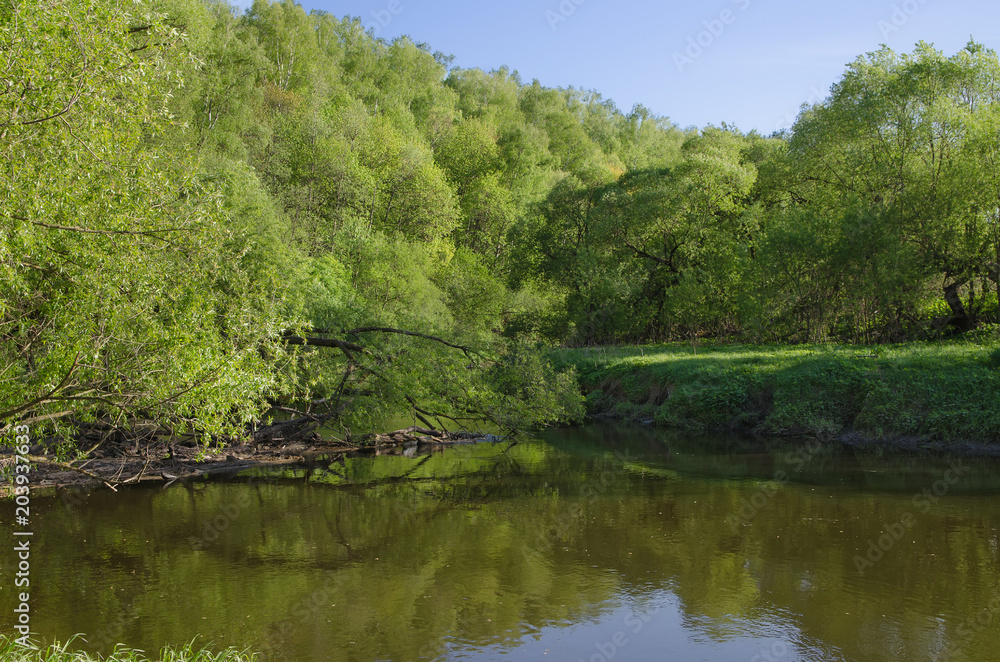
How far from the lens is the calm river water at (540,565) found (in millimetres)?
7930

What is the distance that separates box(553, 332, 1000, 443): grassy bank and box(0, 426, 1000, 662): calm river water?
303cm

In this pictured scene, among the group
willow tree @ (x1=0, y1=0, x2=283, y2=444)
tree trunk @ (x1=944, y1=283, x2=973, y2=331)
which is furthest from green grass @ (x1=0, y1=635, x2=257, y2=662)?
tree trunk @ (x1=944, y1=283, x2=973, y2=331)

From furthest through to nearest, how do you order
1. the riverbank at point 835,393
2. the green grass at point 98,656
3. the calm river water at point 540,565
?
the riverbank at point 835,393
the calm river water at point 540,565
the green grass at point 98,656

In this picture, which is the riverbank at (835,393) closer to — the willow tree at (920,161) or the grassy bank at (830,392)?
the grassy bank at (830,392)

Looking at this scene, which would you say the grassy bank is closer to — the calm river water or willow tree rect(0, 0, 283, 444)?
the calm river water

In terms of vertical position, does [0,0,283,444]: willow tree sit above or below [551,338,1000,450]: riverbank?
above

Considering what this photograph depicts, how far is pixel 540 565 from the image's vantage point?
10.4 metres

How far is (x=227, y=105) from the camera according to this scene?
41.2m

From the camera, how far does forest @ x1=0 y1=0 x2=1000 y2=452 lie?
Result: 26.5 feet

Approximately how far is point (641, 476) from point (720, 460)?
3107 millimetres

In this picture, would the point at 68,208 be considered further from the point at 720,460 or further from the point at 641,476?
the point at 720,460

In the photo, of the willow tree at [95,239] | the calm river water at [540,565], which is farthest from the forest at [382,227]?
the calm river water at [540,565]

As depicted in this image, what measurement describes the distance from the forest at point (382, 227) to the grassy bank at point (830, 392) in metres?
3.56

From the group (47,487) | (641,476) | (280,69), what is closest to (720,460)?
(641,476)
